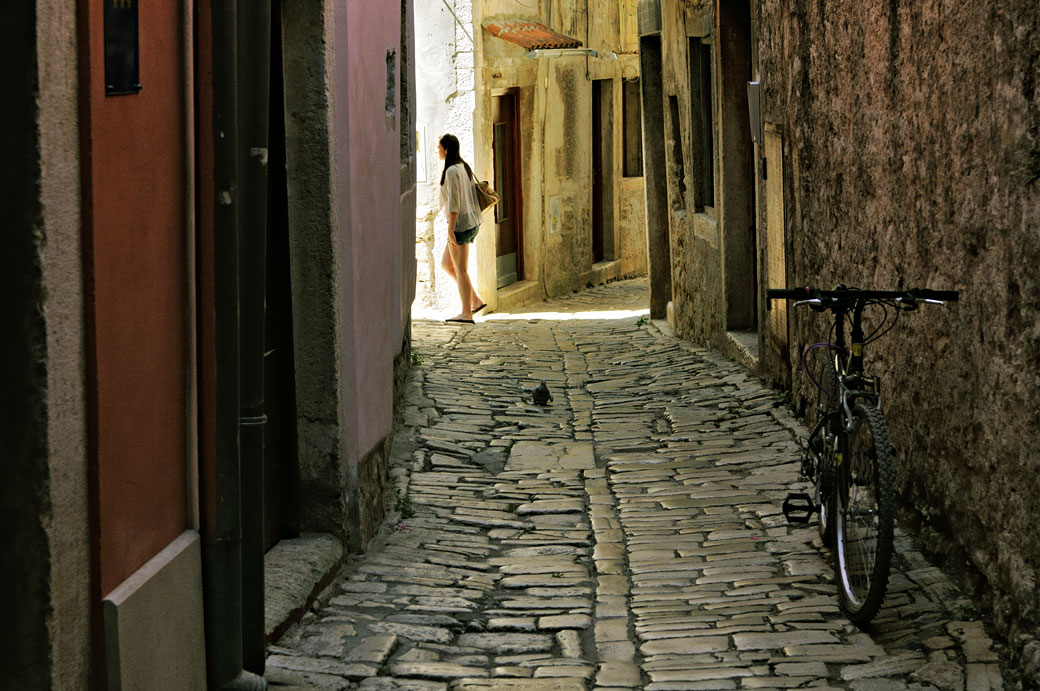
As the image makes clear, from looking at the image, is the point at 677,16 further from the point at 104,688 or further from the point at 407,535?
the point at 104,688

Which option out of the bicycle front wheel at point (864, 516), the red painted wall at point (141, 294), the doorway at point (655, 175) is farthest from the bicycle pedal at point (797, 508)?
the doorway at point (655, 175)

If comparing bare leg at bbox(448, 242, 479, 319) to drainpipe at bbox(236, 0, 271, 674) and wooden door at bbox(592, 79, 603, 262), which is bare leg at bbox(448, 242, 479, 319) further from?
drainpipe at bbox(236, 0, 271, 674)

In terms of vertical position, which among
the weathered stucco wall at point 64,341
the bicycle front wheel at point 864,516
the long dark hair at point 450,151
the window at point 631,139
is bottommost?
the bicycle front wheel at point 864,516

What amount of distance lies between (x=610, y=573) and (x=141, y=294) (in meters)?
3.10

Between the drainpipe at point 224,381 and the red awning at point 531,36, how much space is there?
40.9 feet

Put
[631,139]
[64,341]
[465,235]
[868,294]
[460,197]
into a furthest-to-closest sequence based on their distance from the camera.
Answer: [631,139]
[465,235]
[460,197]
[868,294]
[64,341]

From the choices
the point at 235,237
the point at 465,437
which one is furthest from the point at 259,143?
the point at 465,437

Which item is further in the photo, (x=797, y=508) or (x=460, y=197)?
(x=460, y=197)

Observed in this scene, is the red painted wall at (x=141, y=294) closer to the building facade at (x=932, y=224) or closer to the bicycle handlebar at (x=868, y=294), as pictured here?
the bicycle handlebar at (x=868, y=294)

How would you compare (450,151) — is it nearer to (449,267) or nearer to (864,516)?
(449,267)

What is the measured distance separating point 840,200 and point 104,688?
16.1 ft

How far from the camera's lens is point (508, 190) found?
18.2m

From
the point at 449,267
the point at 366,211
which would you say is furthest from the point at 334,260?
the point at 449,267

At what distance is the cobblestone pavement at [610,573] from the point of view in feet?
15.1
